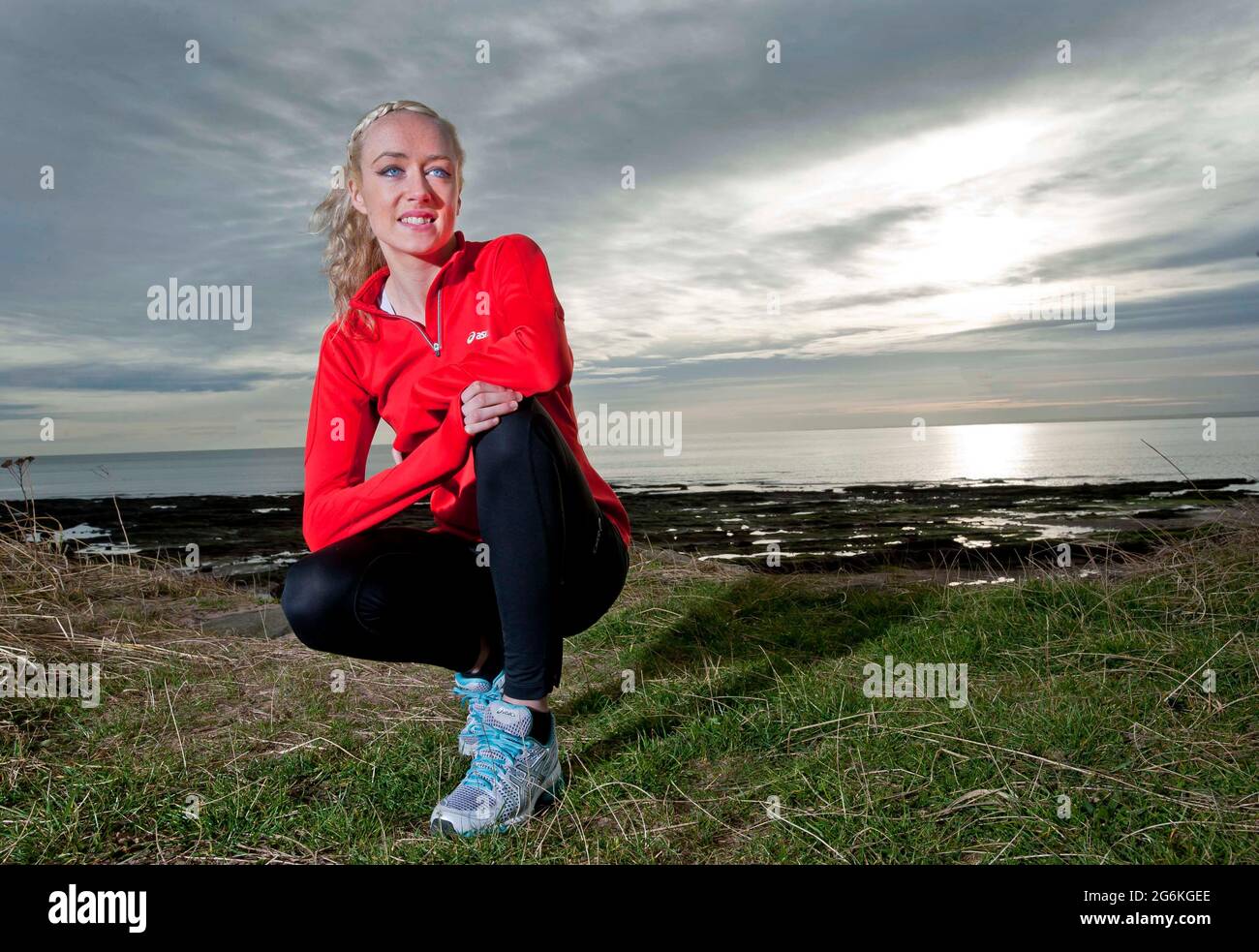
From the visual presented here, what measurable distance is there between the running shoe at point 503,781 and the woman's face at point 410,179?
1.47m

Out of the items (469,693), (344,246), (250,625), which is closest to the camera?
(469,693)

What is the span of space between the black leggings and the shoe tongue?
1.4 inches

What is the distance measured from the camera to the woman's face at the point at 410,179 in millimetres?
2625

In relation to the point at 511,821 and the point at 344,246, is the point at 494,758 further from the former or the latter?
the point at 344,246

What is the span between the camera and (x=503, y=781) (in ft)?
7.25

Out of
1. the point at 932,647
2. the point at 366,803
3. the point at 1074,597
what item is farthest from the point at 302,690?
the point at 1074,597

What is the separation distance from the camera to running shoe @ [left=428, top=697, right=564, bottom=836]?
7.07 ft

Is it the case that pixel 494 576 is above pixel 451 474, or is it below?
below

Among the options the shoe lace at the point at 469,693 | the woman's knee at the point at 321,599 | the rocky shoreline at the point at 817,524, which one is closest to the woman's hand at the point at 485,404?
the woman's knee at the point at 321,599

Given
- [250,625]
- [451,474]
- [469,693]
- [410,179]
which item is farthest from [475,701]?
[250,625]

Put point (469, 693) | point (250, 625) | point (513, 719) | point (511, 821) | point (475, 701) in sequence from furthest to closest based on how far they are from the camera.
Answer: point (250, 625) < point (469, 693) < point (475, 701) < point (513, 719) < point (511, 821)

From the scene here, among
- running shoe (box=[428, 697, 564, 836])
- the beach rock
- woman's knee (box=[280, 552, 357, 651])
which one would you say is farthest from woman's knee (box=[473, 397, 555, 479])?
the beach rock

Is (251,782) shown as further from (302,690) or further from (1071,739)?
(1071,739)

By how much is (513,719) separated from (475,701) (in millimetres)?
377
